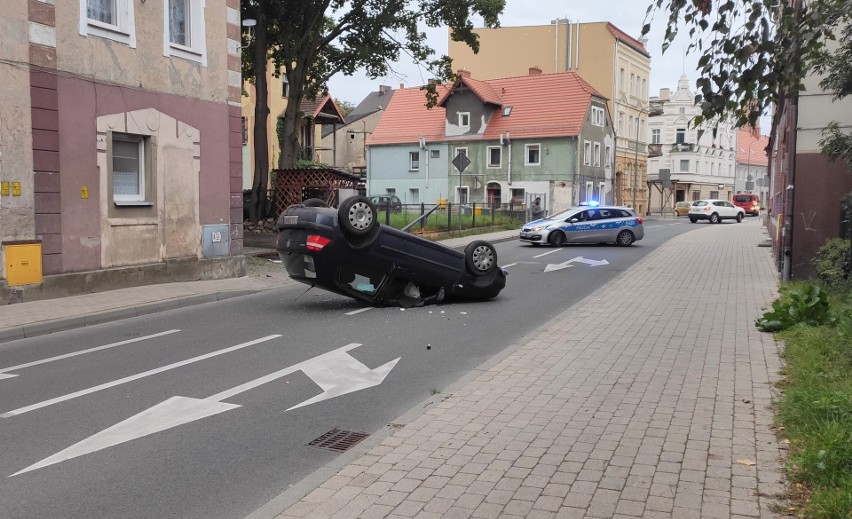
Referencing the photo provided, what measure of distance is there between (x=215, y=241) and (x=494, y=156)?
122 ft

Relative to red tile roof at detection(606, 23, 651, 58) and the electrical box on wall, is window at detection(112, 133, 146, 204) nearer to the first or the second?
the electrical box on wall

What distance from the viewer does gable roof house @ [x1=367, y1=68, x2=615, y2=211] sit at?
49.2 metres

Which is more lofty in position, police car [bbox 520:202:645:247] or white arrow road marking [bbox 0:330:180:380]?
police car [bbox 520:202:645:247]

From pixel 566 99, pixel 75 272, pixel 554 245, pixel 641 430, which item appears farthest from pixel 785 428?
pixel 566 99

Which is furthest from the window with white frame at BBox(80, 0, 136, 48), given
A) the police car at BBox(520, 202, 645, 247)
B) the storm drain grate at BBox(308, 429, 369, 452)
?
the police car at BBox(520, 202, 645, 247)

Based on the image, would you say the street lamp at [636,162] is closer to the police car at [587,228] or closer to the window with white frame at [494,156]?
the window with white frame at [494,156]

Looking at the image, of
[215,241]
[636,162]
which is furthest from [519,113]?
[215,241]

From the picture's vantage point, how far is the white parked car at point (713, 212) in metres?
47.8

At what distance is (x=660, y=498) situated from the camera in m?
4.17

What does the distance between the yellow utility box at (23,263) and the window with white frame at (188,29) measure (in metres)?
4.83

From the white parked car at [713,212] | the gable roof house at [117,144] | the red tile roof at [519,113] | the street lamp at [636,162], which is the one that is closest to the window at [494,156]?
the red tile roof at [519,113]

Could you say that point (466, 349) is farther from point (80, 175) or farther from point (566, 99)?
point (566, 99)

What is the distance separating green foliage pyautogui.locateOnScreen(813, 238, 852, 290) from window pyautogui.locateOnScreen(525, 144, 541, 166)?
36672 millimetres

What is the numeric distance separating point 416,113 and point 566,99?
1127 centimetres
